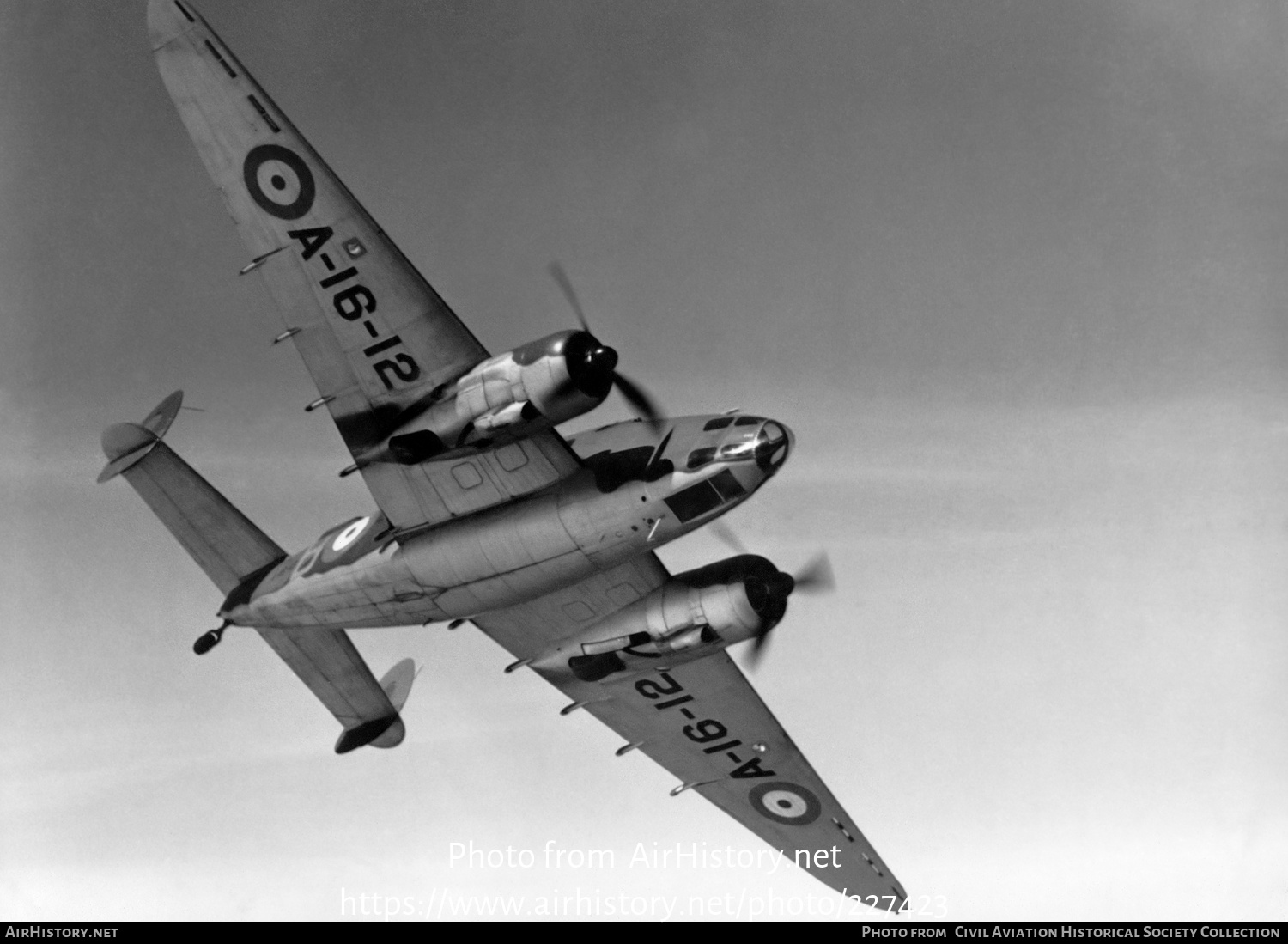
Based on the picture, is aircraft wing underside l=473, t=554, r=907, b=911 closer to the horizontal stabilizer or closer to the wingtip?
the horizontal stabilizer

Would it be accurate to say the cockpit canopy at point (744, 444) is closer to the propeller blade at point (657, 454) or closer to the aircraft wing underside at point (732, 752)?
the propeller blade at point (657, 454)

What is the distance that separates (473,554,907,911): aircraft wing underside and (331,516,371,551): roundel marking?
9.90 feet

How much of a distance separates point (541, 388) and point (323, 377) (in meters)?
4.16

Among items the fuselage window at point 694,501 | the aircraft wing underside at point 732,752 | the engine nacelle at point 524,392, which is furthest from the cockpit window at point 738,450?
the aircraft wing underside at point 732,752

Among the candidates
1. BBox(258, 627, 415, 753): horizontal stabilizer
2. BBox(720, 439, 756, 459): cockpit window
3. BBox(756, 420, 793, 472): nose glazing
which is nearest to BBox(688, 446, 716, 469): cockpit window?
BBox(720, 439, 756, 459): cockpit window

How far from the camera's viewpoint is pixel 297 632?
26.6 m

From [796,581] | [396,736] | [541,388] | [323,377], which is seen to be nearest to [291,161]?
[323,377]

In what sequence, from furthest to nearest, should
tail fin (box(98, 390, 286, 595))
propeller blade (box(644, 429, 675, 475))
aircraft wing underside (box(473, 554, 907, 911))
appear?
1. aircraft wing underside (box(473, 554, 907, 911))
2. tail fin (box(98, 390, 286, 595))
3. propeller blade (box(644, 429, 675, 475))

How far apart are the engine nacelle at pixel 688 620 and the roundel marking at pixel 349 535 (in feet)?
13.9

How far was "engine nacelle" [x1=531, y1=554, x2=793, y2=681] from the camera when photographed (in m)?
22.1

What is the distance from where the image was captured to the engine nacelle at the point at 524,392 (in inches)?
742

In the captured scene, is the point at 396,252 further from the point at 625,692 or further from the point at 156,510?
the point at 625,692

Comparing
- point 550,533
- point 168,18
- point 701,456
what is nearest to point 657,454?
point 701,456
